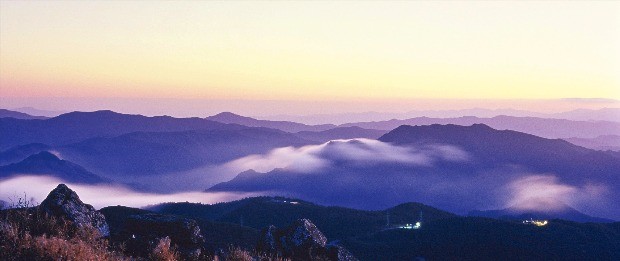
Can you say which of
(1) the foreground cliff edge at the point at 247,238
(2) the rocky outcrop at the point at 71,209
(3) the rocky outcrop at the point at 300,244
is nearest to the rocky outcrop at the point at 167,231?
(1) the foreground cliff edge at the point at 247,238

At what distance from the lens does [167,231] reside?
2120cm

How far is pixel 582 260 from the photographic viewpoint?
13350 centimetres

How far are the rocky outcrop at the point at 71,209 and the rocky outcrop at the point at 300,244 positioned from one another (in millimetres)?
6613

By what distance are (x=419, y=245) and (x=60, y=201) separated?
127144mm

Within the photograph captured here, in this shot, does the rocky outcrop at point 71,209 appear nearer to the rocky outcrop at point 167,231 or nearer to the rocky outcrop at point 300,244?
the rocky outcrop at point 167,231

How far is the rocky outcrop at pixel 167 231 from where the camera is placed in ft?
60.8

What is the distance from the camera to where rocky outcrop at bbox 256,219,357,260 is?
2122 cm

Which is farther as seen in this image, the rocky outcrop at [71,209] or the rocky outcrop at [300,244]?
the rocky outcrop at [300,244]

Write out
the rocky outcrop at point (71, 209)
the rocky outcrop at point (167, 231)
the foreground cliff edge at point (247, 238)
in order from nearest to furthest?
the foreground cliff edge at point (247, 238), the rocky outcrop at point (167, 231), the rocky outcrop at point (71, 209)

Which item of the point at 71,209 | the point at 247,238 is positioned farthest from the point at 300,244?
the point at 247,238

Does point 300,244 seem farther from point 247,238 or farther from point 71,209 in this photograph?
point 247,238

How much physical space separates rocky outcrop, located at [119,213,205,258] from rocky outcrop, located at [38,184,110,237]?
991 millimetres

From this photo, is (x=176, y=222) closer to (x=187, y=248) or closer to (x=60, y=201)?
(x=187, y=248)

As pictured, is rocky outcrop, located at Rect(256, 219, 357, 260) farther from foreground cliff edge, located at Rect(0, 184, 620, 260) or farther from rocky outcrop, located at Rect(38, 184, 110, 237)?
rocky outcrop, located at Rect(38, 184, 110, 237)
